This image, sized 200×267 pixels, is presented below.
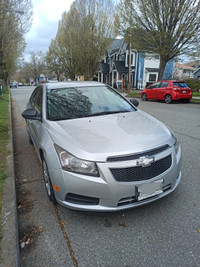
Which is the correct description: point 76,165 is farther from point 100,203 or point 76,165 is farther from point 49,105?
point 49,105

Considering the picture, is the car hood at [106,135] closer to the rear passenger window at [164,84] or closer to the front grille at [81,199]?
the front grille at [81,199]

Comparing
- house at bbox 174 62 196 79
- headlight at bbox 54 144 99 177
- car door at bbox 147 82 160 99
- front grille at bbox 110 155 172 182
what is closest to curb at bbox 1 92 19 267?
headlight at bbox 54 144 99 177

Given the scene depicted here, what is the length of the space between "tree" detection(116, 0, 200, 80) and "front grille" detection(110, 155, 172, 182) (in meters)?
15.7

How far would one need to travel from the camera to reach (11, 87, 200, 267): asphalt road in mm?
1963

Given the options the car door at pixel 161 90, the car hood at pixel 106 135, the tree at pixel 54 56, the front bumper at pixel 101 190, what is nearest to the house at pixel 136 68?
the tree at pixel 54 56

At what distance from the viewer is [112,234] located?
2.26 m

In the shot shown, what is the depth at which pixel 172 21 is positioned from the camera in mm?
15172

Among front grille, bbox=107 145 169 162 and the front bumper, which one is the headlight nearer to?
the front bumper

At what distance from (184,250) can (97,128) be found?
168cm

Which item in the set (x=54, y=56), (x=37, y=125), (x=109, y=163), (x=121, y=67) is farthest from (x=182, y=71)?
(x=109, y=163)

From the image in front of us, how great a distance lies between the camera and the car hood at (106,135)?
7.17ft

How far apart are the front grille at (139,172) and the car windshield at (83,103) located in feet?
4.49

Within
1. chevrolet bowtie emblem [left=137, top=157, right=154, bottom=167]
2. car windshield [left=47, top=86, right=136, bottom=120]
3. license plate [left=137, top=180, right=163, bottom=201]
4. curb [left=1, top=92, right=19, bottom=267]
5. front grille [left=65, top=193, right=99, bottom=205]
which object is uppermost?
car windshield [left=47, top=86, right=136, bottom=120]

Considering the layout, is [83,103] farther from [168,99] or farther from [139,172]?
[168,99]
